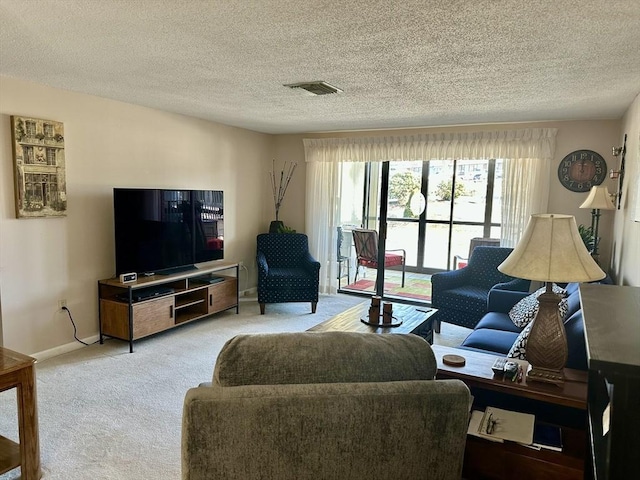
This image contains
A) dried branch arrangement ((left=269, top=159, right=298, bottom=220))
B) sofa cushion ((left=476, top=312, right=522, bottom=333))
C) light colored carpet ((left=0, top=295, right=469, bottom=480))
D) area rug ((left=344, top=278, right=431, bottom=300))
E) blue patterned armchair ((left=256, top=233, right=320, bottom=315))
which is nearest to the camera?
light colored carpet ((left=0, top=295, right=469, bottom=480))

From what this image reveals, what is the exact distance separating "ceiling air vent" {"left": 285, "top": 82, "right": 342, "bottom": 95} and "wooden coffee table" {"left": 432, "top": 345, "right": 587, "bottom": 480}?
6.95 ft

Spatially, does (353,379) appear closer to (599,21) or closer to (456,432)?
(456,432)

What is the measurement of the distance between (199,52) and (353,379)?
208 cm

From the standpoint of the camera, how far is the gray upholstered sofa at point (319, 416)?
1.22 meters

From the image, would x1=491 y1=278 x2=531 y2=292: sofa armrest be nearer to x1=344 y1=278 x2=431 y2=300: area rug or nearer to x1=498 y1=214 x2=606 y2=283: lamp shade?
x1=344 y1=278 x2=431 y2=300: area rug

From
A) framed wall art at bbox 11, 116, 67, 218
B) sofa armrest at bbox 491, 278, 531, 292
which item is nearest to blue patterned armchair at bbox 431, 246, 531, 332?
sofa armrest at bbox 491, 278, 531, 292

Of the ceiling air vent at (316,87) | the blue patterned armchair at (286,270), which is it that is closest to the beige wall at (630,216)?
the ceiling air vent at (316,87)

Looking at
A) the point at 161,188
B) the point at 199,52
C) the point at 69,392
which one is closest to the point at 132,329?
the point at 69,392

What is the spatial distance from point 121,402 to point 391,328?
195cm

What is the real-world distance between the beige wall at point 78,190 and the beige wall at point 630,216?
13.5 feet

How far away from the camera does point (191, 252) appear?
181 inches

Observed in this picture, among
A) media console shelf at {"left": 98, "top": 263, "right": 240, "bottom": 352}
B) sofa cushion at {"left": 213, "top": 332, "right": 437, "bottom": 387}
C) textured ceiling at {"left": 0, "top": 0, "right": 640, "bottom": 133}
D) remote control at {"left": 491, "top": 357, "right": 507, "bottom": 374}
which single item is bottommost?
media console shelf at {"left": 98, "top": 263, "right": 240, "bottom": 352}

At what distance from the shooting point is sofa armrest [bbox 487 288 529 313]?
3.74 m

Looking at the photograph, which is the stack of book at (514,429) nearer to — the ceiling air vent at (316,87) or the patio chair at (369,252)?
the ceiling air vent at (316,87)
